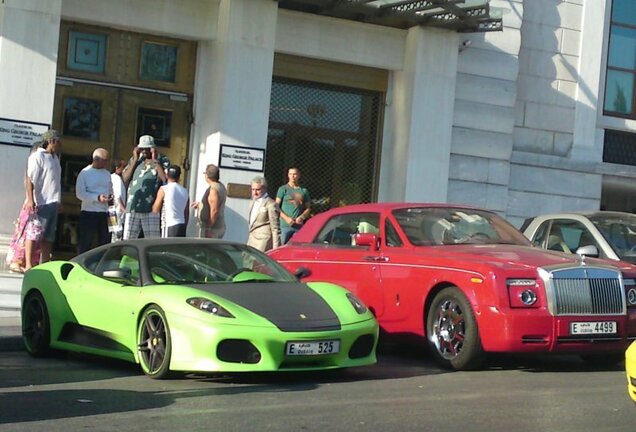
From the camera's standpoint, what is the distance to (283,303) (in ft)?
31.3

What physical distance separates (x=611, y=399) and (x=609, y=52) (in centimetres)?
1420

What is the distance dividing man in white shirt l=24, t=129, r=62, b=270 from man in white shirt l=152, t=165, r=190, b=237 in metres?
1.36

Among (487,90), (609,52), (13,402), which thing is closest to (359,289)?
(13,402)

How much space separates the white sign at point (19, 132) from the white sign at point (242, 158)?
8.74 feet

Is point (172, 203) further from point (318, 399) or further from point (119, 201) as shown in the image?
point (318, 399)

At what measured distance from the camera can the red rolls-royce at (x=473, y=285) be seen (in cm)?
1015

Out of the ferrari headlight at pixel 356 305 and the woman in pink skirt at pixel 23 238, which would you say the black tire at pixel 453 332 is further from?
the woman in pink skirt at pixel 23 238

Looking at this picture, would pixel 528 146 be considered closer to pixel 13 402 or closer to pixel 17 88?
pixel 17 88

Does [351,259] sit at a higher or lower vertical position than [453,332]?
higher

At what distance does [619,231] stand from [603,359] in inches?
88.1

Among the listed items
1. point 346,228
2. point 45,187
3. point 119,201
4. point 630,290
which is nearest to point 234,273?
point 346,228

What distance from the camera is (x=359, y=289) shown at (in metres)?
11.6

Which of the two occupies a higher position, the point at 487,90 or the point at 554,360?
the point at 487,90

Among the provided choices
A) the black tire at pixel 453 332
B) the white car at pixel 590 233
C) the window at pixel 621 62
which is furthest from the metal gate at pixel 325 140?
the black tire at pixel 453 332
